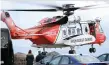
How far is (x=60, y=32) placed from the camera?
38.6 meters

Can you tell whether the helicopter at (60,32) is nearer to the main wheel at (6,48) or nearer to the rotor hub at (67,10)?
the rotor hub at (67,10)

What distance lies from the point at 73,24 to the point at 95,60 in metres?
22.4

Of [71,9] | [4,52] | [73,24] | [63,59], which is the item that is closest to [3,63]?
[4,52]

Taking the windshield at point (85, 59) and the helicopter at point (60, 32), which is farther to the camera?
the helicopter at point (60, 32)

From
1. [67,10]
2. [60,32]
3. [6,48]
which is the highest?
[67,10]

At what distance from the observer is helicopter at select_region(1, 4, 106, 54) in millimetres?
36625

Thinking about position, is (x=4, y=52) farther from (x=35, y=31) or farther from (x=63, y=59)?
(x=35, y=31)

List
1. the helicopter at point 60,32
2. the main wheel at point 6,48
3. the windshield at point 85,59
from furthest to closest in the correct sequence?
the helicopter at point 60,32
the windshield at point 85,59
the main wheel at point 6,48

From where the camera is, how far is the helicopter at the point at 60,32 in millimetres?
36625

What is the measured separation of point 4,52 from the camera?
1338cm

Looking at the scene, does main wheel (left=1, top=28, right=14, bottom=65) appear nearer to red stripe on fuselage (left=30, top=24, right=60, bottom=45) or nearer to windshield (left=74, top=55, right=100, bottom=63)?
windshield (left=74, top=55, right=100, bottom=63)

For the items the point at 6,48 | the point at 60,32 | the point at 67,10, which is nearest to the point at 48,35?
the point at 60,32

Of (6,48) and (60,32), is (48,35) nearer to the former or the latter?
(60,32)

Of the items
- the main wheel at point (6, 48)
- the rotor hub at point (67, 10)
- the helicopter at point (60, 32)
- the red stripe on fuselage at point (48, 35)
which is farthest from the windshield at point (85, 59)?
the red stripe on fuselage at point (48, 35)
